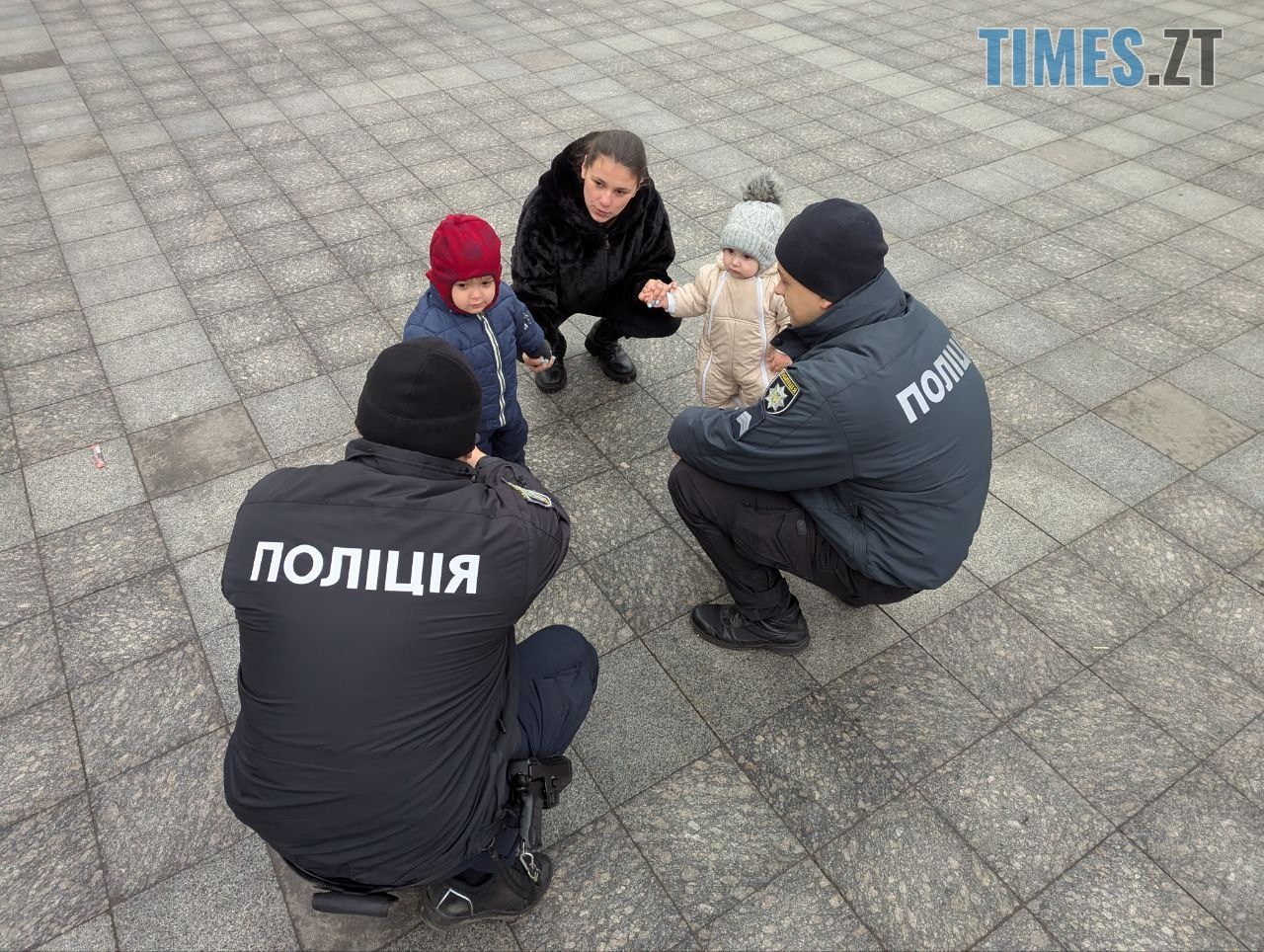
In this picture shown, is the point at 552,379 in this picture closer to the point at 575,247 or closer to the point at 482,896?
the point at 575,247

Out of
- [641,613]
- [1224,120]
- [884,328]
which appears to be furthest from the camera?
[1224,120]

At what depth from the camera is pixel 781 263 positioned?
9.19 feet

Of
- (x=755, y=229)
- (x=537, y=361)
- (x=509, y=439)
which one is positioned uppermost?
(x=755, y=229)

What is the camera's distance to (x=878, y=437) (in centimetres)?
263

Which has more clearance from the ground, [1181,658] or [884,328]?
[884,328]

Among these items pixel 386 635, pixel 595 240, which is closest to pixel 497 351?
pixel 595 240

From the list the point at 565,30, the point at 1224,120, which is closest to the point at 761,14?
the point at 565,30

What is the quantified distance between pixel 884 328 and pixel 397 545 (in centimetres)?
167

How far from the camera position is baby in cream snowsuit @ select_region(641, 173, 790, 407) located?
347cm

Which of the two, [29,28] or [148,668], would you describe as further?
[29,28]

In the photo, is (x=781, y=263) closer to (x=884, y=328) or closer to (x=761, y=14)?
(x=884, y=328)

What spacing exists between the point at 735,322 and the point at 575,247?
36.2 inches

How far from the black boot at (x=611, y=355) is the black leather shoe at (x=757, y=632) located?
182cm

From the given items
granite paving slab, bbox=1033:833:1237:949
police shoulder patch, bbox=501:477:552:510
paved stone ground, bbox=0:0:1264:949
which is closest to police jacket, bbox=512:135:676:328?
paved stone ground, bbox=0:0:1264:949
